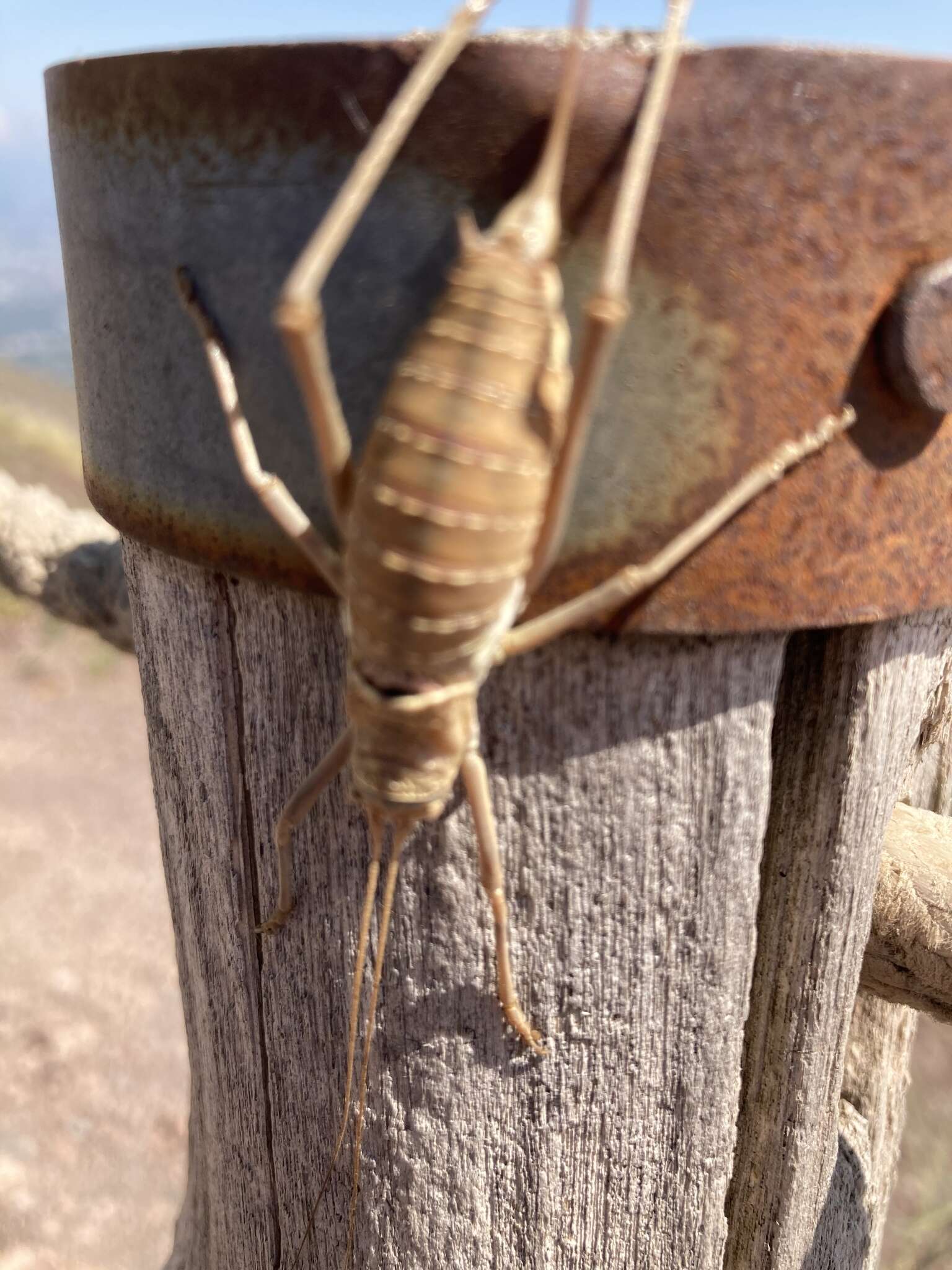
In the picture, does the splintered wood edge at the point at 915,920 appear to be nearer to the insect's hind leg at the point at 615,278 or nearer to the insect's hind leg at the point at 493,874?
the insect's hind leg at the point at 493,874

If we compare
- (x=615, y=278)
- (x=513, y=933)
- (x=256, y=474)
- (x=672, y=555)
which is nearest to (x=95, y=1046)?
(x=513, y=933)

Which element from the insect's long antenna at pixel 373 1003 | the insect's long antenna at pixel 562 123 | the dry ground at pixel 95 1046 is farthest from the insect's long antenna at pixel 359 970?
the dry ground at pixel 95 1046

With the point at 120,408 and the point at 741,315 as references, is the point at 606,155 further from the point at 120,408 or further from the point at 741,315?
the point at 120,408

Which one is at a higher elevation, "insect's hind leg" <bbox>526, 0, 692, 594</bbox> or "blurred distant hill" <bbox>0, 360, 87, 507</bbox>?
"blurred distant hill" <bbox>0, 360, 87, 507</bbox>

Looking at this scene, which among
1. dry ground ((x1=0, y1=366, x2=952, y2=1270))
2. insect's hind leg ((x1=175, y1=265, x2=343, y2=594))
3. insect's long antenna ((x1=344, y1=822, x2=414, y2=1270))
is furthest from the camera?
dry ground ((x1=0, y1=366, x2=952, y2=1270))

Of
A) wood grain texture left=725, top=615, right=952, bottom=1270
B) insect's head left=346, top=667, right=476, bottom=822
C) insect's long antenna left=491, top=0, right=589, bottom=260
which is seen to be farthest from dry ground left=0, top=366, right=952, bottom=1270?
insect's long antenna left=491, top=0, right=589, bottom=260

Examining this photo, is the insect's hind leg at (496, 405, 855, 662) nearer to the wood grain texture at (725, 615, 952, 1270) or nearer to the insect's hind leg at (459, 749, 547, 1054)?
the insect's hind leg at (459, 749, 547, 1054)

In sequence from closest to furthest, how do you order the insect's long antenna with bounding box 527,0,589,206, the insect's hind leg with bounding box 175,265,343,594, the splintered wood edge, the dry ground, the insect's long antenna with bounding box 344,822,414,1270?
the insect's long antenna with bounding box 527,0,589,206 < the insect's hind leg with bounding box 175,265,343,594 < the insect's long antenna with bounding box 344,822,414,1270 < the splintered wood edge < the dry ground

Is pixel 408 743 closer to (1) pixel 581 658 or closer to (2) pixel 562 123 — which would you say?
(1) pixel 581 658
